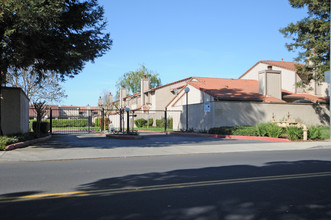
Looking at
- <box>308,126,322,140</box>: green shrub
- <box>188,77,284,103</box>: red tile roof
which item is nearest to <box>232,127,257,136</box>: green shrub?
<box>308,126,322,140</box>: green shrub

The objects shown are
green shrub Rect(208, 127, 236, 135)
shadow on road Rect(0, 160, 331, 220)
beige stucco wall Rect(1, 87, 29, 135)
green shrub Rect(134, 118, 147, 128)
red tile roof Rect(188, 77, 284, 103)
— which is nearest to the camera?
shadow on road Rect(0, 160, 331, 220)

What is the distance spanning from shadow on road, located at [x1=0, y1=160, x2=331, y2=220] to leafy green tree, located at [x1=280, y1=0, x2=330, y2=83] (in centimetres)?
2525

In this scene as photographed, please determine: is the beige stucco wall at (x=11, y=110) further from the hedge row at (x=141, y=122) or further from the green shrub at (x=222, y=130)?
the hedge row at (x=141, y=122)

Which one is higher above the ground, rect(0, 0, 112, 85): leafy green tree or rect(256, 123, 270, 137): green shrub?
rect(0, 0, 112, 85): leafy green tree

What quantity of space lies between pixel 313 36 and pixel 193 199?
2971cm

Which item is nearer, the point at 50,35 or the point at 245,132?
the point at 50,35

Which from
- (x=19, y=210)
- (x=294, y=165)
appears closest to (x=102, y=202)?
(x=19, y=210)

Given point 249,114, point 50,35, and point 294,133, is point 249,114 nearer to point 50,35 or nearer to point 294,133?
point 294,133

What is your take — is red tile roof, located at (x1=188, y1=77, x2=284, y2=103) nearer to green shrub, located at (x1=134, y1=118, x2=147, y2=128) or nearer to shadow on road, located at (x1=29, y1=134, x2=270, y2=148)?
shadow on road, located at (x1=29, y1=134, x2=270, y2=148)

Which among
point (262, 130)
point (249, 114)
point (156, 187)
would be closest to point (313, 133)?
point (262, 130)

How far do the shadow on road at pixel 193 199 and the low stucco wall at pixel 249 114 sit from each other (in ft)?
61.3

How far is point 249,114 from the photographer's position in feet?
90.6

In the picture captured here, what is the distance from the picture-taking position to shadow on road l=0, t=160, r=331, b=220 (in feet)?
15.7

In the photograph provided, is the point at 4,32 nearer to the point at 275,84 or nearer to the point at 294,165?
the point at 294,165
